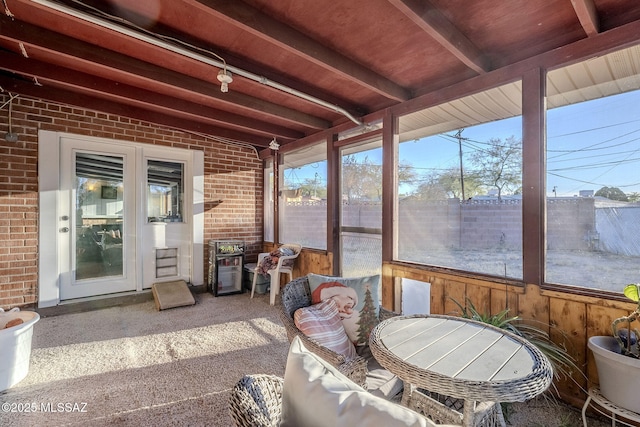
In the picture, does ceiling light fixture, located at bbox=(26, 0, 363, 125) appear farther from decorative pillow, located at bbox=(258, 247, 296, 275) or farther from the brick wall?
the brick wall

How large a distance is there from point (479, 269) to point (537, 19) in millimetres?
1801

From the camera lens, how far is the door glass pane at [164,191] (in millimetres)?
4246

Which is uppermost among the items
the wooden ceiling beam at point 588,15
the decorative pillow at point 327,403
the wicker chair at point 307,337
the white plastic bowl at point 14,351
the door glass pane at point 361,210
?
the wooden ceiling beam at point 588,15

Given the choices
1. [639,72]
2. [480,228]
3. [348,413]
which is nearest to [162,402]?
[348,413]

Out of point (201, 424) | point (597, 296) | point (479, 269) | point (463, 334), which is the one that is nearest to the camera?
point (463, 334)

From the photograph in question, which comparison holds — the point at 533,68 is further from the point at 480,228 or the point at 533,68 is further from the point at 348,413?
the point at 348,413

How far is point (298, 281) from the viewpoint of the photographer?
1993 millimetres

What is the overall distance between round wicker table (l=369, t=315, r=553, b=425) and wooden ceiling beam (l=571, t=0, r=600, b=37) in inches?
72.5

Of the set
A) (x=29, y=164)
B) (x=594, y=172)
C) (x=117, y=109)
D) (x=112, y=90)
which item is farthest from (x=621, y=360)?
(x=29, y=164)

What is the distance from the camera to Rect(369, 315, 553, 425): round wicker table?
106 centimetres

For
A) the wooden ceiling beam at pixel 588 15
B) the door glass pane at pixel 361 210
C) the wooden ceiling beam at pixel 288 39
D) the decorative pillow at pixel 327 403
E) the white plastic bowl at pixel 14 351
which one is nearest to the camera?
the decorative pillow at pixel 327 403

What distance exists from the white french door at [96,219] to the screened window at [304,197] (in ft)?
7.08

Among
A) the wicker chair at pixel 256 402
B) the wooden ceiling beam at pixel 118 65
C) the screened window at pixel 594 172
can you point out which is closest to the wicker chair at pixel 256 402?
the wicker chair at pixel 256 402

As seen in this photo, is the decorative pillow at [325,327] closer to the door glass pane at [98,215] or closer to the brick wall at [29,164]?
the brick wall at [29,164]
